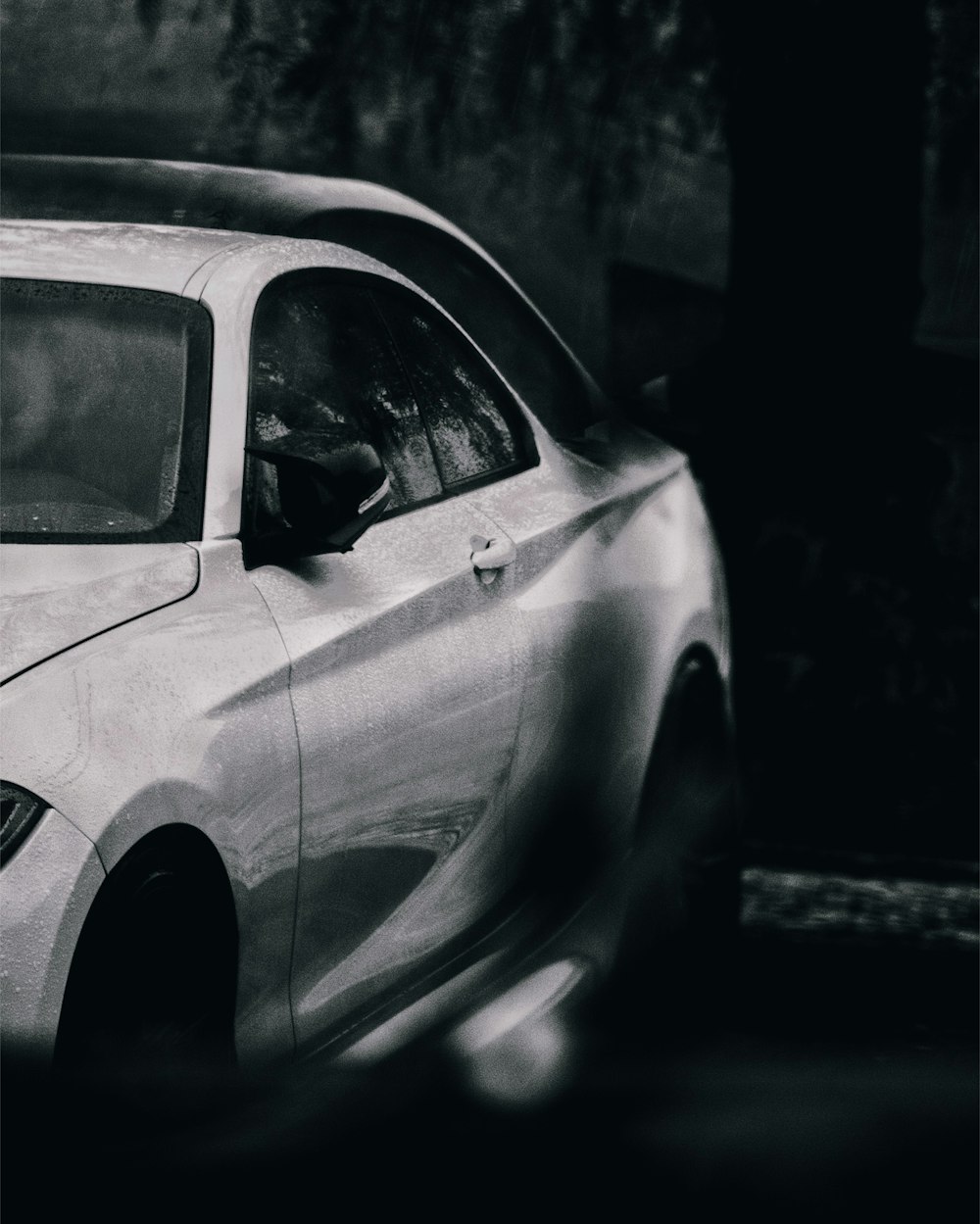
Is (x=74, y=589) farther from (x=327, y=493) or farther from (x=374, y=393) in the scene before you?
(x=374, y=393)

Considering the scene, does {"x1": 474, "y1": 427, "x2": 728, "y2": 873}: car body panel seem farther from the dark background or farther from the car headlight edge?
the car headlight edge

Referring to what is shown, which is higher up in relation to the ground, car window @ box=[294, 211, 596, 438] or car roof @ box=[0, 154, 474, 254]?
car roof @ box=[0, 154, 474, 254]

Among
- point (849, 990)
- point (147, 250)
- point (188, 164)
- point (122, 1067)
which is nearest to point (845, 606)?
point (849, 990)

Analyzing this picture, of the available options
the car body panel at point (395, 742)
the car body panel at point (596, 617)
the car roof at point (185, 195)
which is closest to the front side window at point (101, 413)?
the car body panel at point (395, 742)

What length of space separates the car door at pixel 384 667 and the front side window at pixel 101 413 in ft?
0.43

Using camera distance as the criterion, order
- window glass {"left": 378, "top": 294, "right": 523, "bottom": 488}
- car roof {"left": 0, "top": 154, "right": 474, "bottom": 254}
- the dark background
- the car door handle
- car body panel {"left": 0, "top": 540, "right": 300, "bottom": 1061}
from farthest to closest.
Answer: the dark background → car roof {"left": 0, "top": 154, "right": 474, "bottom": 254} → window glass {"left": 378, "top": 294, "right": 523, "bottom": 488} → the car door handle → car body panel {"left": 0, "top": 540, "right": 300, "bottom": 1061}

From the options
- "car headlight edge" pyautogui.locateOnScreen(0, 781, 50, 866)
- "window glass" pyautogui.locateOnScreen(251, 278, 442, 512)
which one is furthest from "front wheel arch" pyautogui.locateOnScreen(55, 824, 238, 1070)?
"window glass" pyautogui.locateOnScreen(251, 278, 442, 512)

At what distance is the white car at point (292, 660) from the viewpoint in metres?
2.71

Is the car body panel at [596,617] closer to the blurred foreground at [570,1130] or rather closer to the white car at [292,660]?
the white car at [292,660]

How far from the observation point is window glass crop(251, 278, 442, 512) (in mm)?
3549

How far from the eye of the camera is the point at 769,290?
5.76 m

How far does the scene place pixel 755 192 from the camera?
572 centimetres

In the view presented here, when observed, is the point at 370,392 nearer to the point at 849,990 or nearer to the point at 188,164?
the point at 188,164

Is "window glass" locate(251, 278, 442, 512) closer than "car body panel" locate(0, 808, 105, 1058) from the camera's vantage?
No
